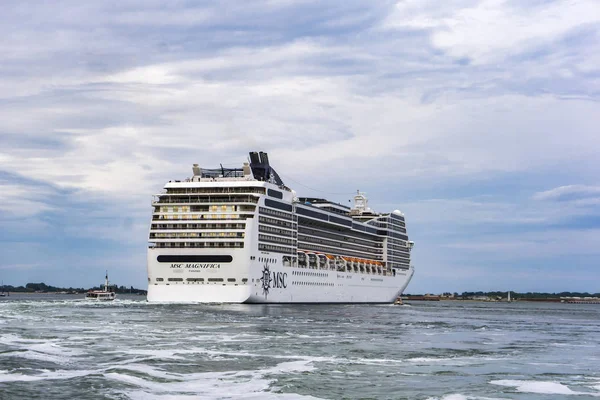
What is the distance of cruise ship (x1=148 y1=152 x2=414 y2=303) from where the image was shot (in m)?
83.7

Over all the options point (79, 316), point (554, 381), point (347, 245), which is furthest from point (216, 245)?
point (554, 381)

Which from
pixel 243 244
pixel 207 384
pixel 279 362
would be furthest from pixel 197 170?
pixel 207 384

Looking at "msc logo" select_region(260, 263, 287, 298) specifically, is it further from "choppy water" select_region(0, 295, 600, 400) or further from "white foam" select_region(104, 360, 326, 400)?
"white foam" select_region(104, 360, 326, 400)

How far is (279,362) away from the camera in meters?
34.2

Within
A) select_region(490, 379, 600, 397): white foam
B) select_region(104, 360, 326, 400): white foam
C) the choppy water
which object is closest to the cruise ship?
the choppy water

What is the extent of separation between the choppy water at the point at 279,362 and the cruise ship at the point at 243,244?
27.7 meters

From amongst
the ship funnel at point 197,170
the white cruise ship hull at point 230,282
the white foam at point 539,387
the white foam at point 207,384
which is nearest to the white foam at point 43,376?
the white foam at point 207,384

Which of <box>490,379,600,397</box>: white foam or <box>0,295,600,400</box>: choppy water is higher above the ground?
<box>0,295,600,400</box>: choppy water

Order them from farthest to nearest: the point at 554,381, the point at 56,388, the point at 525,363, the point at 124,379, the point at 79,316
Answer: the point at 79,316, the point at 525,363, the point at 554,381, the point at 124,379, the point at 56,388

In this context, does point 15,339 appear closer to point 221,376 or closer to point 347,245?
point 221,376

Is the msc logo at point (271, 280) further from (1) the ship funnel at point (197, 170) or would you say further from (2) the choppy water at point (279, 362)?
(2) the choppy water at point (279, 362)

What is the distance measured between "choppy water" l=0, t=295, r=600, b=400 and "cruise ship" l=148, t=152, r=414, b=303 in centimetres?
2773

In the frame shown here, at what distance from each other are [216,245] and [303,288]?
59.9 ft

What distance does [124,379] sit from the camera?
2848cm
